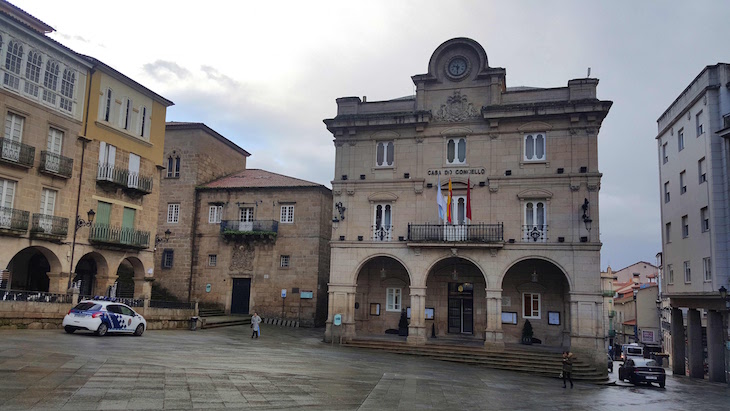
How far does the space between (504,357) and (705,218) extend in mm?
14867

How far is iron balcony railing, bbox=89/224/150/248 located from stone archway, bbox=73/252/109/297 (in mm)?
1355

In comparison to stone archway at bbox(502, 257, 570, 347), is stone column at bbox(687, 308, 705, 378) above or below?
below

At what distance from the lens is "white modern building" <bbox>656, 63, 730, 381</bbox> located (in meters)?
28.6

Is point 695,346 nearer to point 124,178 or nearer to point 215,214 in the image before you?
point 215,214

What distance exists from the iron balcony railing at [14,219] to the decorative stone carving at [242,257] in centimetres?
1533

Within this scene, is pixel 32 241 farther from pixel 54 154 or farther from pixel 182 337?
pixel 182 337

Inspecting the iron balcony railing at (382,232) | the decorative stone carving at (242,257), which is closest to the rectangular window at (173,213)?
the decorative stone carving at (242,257)

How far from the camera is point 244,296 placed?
37969mm

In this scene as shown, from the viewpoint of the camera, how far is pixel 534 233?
26.8 m

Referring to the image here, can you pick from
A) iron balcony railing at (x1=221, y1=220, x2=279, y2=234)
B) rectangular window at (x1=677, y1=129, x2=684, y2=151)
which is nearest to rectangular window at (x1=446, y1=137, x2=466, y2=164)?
iron balcony railing at (x1=221, y1=220, x2=279, y2=234)

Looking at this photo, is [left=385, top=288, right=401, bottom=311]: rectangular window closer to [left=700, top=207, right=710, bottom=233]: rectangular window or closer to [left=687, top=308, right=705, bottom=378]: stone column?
[left=700, top=207, right=710, bottom=233]: rectangular window

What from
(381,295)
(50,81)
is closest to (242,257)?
(381,295)

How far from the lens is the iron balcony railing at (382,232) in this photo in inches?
1134

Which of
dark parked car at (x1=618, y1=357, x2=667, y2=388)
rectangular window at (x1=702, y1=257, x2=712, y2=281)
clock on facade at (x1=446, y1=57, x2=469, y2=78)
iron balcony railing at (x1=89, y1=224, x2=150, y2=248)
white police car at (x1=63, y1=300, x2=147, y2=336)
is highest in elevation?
clock on facade at (x1=446, y1=57, x2=469, y2=78)
